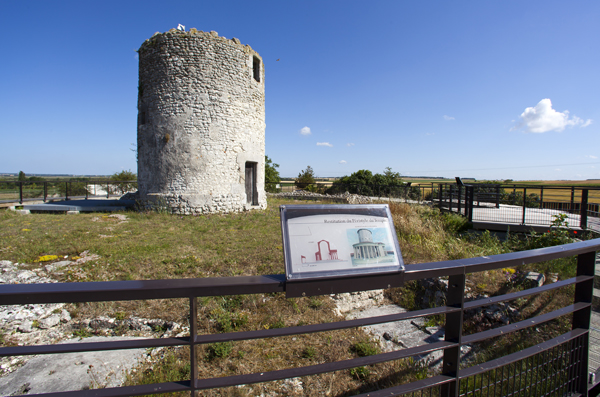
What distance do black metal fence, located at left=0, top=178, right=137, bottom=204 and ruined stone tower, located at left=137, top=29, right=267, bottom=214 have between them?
23.6 feet

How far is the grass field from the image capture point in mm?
2924

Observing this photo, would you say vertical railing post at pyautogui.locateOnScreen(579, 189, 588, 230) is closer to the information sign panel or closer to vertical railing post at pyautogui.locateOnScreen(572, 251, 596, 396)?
vertical railing post at pyautogui.locateOnScreen(572, 251, 596, 396)

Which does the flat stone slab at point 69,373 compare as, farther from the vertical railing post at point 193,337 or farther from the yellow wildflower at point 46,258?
the yellow wildflower at point 46,258

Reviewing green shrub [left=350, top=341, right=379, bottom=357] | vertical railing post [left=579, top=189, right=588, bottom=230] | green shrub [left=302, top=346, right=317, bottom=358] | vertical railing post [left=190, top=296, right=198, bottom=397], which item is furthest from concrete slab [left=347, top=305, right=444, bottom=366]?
Result: vertical railing post [left=579, top=189, right=588, bottom=230]

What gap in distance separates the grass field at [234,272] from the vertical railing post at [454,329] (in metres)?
1.24

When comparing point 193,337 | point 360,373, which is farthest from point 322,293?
point 360,373

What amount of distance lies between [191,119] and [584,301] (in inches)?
435

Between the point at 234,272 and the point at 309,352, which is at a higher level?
the point at 234,272

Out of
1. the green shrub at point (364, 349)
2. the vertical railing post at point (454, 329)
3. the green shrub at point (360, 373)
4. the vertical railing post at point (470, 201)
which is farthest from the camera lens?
the vertical railing post at point (470, 201)

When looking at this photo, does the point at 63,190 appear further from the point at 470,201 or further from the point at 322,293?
the point at 322,293

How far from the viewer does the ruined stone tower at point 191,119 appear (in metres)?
10.5

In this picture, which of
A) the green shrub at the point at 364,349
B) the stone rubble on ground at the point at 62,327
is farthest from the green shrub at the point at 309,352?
the stone rubble on ground at the point at 62,327

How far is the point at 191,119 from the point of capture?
10.5 m

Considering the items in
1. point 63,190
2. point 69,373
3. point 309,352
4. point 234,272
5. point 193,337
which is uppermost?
point 63,190
